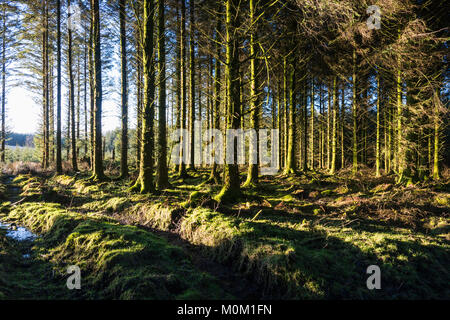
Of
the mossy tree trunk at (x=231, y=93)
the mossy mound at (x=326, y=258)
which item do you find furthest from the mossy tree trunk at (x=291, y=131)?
the mossy mound at (x=326, y=258)

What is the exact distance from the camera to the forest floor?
10.1ft

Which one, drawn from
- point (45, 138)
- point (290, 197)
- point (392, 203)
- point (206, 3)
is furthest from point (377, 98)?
point (45, 138)

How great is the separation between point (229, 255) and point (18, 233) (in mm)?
5646

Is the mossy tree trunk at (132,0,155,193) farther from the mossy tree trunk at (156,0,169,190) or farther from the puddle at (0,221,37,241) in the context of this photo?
→ the puddle at (0,221,37,241)

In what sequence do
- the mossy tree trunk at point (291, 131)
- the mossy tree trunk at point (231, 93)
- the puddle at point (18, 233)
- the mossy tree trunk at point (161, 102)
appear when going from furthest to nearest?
the mossy tree trunk at point (291, 131)
the mossy tree trunk at point (161, 102)
the mossy tree trunk at point (231, 93)
the puddle at point (18, 233)

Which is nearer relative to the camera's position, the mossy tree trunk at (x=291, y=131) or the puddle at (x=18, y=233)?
the puddle at (x=18, y=233)

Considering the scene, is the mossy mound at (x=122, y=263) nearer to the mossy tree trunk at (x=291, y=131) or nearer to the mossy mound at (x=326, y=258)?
the mossy mound at (x=326, y=258)

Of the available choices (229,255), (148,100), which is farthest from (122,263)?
(148,100)

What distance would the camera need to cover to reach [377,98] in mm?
13242

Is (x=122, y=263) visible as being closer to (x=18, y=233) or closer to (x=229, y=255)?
(x=229, y=255)

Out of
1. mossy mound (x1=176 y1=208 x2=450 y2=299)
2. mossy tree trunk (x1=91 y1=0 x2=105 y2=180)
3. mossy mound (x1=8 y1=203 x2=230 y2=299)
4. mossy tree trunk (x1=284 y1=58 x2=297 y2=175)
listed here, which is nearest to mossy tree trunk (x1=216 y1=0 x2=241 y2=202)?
mossy mound (x1=176 y1=208 x2=450 y2=299)

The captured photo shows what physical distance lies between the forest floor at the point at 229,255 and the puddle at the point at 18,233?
20cm

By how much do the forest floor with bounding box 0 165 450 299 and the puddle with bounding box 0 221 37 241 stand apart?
20 centimetres

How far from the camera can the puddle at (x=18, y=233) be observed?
5098 millimetres
